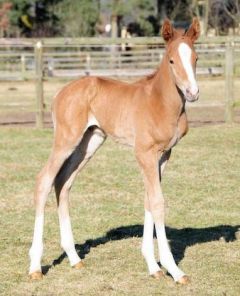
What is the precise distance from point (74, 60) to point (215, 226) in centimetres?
2302

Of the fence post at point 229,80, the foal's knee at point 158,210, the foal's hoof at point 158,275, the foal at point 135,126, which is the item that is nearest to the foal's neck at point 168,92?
the foal at point 135,126

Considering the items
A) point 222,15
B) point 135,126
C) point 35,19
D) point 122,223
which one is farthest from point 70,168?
point 35,19

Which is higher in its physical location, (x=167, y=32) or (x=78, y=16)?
(x=167, y=32)

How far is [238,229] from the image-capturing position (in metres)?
7.52

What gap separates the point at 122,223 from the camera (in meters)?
7.82

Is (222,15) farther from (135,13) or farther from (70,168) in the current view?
(70,168)

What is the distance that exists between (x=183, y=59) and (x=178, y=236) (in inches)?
94.3

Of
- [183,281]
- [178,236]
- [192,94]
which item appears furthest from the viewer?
[178,236]

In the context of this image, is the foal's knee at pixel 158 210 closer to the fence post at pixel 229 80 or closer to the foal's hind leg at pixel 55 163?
the foal's hind leg at pixel 55 163

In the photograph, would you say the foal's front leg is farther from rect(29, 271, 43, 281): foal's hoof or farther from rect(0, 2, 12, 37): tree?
rect(0, 2, 12, 37): tree

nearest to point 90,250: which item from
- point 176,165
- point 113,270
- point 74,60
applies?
point 113,270

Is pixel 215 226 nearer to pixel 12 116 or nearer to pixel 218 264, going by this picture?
pixel 218 264

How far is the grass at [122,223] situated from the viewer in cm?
575

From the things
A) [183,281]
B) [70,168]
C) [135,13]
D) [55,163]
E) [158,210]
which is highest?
[55,163]
